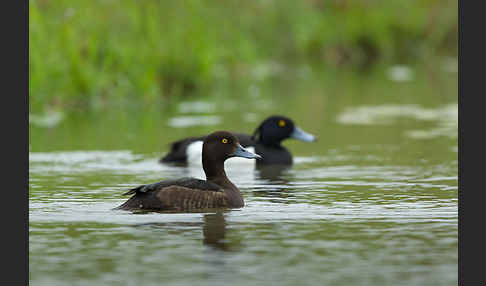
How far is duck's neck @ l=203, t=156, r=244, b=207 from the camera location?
10.5 meters

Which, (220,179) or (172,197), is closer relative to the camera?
(172,197)

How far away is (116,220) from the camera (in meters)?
9.72

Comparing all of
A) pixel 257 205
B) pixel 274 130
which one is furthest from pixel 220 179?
pixel 274 130

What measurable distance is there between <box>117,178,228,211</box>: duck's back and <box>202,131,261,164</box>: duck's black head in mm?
780

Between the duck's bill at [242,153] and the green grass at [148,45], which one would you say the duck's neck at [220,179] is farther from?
the green grass at [148,45]

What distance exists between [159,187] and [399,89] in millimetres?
17841

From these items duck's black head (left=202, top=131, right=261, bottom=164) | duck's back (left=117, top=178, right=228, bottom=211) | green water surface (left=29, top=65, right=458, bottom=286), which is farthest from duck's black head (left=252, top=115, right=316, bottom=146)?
duck's back (left=117, top=178, right=228, bottom=211)

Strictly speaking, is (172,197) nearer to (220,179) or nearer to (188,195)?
(188,195)

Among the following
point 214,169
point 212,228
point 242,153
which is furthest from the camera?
point 242,153

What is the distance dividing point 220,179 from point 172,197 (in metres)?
0.96

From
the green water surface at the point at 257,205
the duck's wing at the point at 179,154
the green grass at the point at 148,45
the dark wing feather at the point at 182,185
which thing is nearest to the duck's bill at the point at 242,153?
the green water surface at the point at 257,205

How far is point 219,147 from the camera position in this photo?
11180 millimetres

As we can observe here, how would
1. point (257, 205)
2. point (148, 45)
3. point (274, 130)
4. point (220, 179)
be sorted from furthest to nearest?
point (148, 45), point (274, 130), point (220, 179), point (257, 205)

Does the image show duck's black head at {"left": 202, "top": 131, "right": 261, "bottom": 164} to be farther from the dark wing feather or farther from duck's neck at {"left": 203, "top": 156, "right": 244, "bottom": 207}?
the dark wing feather
